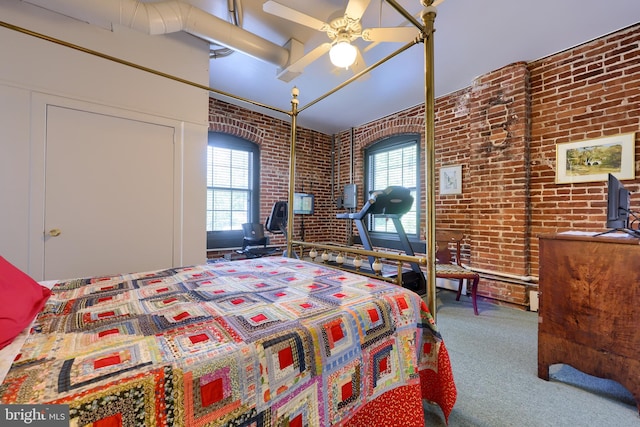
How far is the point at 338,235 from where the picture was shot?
591 centimetres

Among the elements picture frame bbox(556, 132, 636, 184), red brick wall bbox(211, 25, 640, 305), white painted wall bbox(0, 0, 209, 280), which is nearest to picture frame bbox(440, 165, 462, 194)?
red brick wall bbox(211, 25, 640, 305)

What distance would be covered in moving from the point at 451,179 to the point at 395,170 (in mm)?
1143

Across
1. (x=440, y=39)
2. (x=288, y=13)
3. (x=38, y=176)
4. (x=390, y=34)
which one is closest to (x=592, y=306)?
(x=390, y=34)

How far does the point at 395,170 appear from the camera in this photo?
4.98 meters

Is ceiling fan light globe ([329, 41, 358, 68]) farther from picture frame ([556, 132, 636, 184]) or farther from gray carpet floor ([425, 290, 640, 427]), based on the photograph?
picture frame ([556, 132, 636, 184])

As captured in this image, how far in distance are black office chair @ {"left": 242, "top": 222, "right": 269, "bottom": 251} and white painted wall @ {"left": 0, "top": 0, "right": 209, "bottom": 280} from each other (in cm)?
146

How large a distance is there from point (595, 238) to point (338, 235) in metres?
4.38

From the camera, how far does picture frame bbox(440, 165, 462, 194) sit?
3947mm

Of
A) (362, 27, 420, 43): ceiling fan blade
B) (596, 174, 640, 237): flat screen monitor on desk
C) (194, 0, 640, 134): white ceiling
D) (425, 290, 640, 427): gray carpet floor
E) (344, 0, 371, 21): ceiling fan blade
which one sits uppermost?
(194, 0, 640, 134): white ceiling

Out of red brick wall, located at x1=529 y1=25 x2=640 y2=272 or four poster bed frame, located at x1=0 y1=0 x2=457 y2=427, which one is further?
red brick wall, located at x1=529 y1=25 x2=640 y2=272

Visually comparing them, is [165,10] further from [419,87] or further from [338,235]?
[338,235]

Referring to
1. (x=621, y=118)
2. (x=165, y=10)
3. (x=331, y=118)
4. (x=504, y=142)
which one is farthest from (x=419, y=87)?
(x=165, y=10)

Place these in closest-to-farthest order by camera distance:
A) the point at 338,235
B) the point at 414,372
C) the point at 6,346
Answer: the point at 6,346, the point at 414,372, the point at 338,235

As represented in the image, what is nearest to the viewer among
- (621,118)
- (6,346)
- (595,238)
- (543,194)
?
(6,346)
